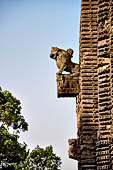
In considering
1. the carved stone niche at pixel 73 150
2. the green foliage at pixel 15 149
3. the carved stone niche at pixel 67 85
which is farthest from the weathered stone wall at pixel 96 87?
the green foliage at pixel 15 149

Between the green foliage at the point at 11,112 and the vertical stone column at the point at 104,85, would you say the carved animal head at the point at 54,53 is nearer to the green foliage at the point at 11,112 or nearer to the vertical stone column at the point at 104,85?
the vertical stone column at the point at 104,85

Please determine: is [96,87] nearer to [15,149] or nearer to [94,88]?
[94,88]

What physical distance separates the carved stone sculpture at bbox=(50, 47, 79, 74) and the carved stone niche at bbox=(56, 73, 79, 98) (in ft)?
0.51

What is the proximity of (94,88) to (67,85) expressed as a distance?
1.23m

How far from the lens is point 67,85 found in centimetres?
1027

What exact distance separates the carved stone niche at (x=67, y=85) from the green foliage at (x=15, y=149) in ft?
40.3

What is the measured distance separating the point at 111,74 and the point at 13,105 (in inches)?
605

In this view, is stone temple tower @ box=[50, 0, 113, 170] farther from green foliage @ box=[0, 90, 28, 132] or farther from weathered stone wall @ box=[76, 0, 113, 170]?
green foliage @ box=[0, 90, 28, 132]

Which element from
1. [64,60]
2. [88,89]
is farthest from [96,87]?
[64,60]

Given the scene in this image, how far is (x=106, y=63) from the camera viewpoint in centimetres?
912

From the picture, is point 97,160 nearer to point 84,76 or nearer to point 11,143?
point 84,76

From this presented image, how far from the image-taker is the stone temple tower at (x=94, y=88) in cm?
852

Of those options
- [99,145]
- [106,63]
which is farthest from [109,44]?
[99,145]

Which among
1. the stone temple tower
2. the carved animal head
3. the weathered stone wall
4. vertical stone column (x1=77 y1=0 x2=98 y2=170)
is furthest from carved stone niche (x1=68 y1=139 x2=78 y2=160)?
the carved animal head
